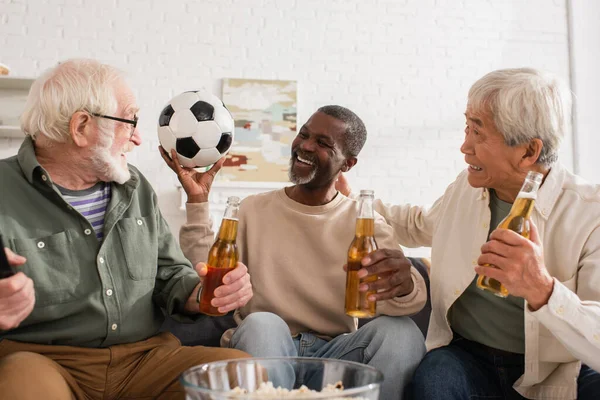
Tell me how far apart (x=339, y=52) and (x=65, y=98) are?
3.82 m

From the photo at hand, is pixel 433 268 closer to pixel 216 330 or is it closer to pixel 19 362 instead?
pixel 216 330

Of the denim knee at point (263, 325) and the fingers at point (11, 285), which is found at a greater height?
the fingers at point (11, 285)

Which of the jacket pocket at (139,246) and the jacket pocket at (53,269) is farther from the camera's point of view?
the jacket pocket at (139,246)

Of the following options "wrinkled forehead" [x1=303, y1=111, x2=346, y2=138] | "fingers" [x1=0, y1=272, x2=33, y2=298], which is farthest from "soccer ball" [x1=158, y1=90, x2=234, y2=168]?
"fingers" [x1=0, y1=272, x2=33, y2=298]

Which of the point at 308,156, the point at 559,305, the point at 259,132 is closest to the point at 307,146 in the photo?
the point at 308,156

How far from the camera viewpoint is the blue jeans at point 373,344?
189 cm

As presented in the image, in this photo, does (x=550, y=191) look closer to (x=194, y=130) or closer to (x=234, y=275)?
(x=234, y=275)

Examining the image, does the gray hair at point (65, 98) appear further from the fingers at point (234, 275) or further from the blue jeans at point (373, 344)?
the blue jeans at point (373, 344)

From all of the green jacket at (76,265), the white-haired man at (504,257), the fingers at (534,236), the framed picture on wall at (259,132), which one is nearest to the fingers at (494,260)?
the white-haired man at (504,257)

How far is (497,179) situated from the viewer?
6.94 ft

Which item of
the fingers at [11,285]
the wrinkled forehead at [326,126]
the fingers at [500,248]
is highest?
the wrinkled forehead at [326,126]

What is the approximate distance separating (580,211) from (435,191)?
11.8 feet

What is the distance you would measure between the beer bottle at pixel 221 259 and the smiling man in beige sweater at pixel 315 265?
0.19 meters

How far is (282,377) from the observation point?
4.22ft
